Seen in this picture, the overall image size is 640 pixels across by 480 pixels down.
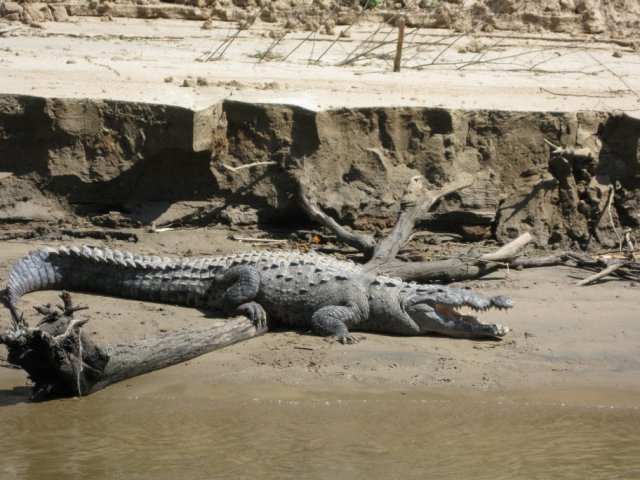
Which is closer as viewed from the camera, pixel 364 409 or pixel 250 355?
pixel 364 409

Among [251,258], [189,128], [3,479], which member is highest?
[189,128]

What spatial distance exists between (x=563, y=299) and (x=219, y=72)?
4255 mm

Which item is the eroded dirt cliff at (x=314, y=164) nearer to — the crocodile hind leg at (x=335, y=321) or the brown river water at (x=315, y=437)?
the crocodile hind leg at (x=335, y=321)

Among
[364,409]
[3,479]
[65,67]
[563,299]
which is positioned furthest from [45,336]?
[65,67]

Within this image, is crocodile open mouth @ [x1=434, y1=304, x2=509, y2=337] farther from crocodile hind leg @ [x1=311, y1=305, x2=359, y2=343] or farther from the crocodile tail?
the crocodile tail

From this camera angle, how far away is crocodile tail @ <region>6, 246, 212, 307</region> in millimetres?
6598

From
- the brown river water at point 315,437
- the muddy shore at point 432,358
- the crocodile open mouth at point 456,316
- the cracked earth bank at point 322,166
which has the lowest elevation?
the brown river water at point 315,437

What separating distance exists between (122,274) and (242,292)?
85 cm

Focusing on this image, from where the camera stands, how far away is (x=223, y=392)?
5516mm

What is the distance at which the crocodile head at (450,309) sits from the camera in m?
6.23

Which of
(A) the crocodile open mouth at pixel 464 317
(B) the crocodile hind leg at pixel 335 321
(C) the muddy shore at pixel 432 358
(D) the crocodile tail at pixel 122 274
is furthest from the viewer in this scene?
(D) the crocodile tail at pixel 122 274

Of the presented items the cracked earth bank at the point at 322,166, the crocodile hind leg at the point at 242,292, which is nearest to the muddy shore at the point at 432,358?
the cracked earth bank at the point at 322,166

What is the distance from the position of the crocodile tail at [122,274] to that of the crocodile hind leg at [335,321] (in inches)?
32.7

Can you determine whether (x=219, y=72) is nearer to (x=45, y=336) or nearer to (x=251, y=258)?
(x=251, y=258)
